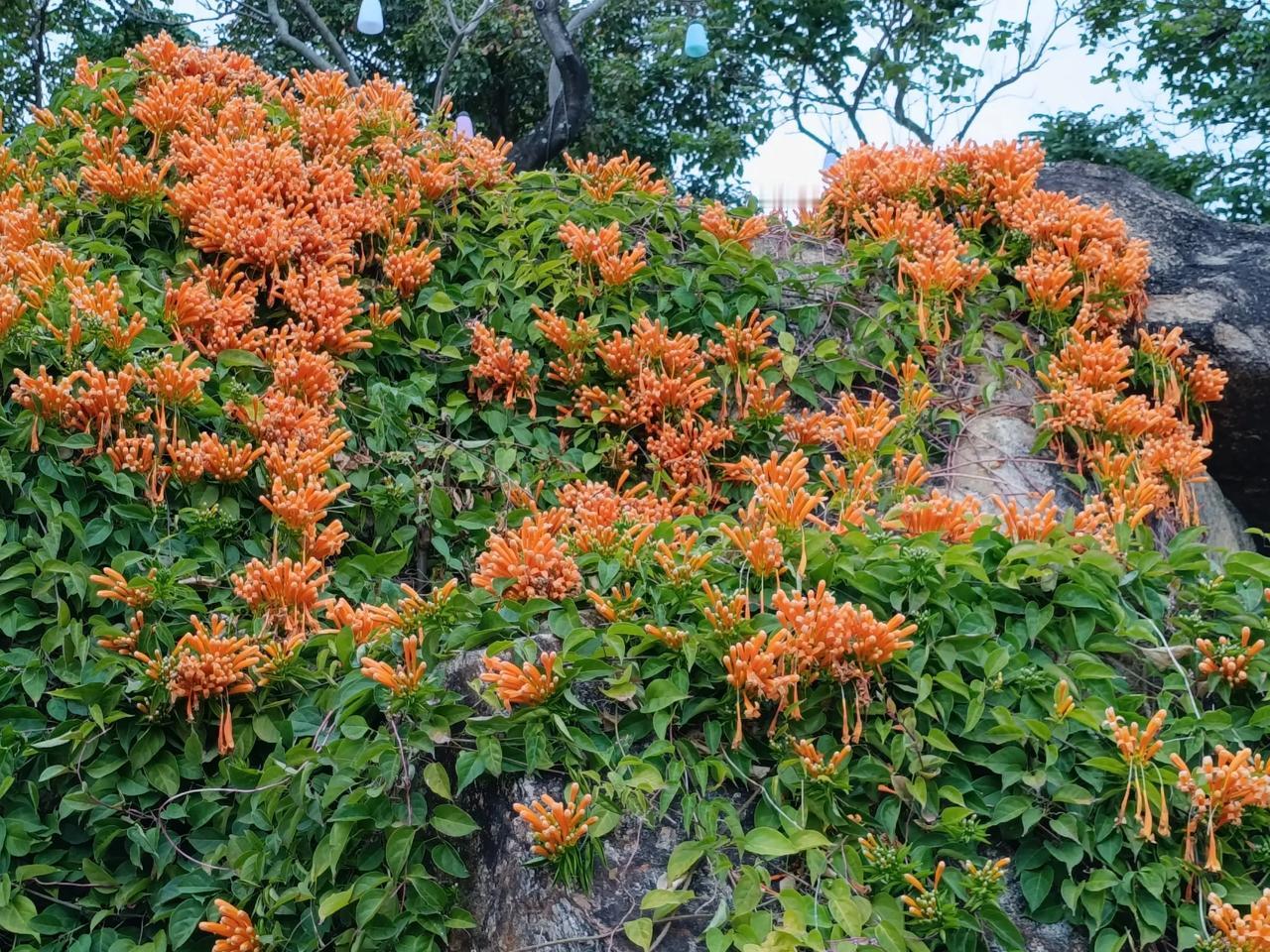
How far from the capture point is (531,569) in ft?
10.1

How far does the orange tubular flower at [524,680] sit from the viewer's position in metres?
2.76

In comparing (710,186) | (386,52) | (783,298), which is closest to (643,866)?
(783,298)

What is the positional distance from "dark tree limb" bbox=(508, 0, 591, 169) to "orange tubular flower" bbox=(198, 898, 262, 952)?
7.85 metres

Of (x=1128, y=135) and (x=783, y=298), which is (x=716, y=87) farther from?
(x=783, y=298)

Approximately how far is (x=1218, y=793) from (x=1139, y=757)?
0.55 feet

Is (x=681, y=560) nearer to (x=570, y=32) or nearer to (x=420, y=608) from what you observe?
(x=420, y=608)

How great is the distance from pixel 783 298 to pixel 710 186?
886 centimetres

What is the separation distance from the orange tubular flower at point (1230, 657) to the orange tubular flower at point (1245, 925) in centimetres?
59

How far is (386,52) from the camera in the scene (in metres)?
14.3

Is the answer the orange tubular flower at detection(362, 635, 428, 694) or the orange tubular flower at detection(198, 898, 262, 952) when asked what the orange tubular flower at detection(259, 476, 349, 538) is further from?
the orange tubular flower at detection(198, 898, 262, 952)

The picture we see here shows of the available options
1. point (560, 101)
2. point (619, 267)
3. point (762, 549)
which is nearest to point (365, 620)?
point (762, 549)

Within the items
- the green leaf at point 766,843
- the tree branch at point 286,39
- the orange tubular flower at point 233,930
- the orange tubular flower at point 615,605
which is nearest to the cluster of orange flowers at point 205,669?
the orange tubular flower at point 233,930

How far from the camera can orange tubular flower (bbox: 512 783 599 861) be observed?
101 inches

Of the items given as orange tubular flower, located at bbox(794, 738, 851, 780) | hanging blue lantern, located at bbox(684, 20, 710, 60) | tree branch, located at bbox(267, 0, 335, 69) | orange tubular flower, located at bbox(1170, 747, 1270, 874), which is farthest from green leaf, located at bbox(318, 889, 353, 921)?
tree branch, located at bbox(267, 0, 335, 69)
